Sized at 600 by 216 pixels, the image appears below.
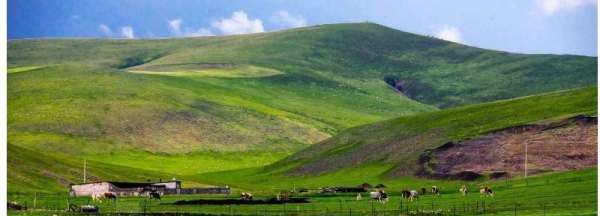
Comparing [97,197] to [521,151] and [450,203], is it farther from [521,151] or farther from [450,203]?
[521,151]

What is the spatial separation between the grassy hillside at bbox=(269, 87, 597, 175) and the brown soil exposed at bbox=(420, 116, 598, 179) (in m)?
3.96

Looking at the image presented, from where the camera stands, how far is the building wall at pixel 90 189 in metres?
117

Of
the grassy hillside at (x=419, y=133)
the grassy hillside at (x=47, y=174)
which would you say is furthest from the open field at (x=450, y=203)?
the grassy hillside at (x=419, y=133)

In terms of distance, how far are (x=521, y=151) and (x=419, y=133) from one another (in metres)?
35.6

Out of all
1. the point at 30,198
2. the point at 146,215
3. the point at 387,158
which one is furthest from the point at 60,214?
the point at 387,158

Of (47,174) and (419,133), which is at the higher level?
(419,133)

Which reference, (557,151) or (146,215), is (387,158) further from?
(146,215)

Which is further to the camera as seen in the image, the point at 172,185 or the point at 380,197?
the point at 172,185

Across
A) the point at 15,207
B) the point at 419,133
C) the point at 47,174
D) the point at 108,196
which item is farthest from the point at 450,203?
the point at 419,133

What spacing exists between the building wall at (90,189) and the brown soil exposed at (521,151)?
39521mm

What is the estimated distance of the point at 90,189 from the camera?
387ft

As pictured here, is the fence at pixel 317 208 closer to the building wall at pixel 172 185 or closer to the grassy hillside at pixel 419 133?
the building wall at pixel 172 185

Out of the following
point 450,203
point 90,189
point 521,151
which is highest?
point 521,151

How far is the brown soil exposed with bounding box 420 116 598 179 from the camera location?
12938 cm
